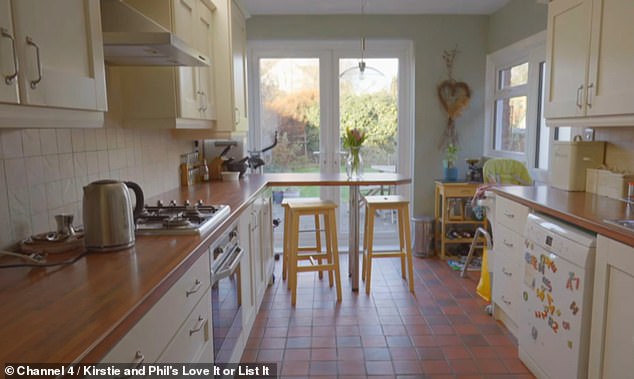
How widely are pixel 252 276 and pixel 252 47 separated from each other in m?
2.76

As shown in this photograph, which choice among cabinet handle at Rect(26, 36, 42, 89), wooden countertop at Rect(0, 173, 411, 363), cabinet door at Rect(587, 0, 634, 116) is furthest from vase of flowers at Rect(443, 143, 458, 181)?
cabinet handle at Rect(26, 36, 42, 89)

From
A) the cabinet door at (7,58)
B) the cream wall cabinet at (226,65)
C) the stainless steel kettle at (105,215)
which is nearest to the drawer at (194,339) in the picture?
the stainless steel kettle at (105,215)

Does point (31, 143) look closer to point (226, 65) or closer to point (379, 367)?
point (226, 65)

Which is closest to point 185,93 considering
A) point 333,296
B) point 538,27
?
point 333,296

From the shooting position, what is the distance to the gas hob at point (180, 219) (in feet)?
5.73

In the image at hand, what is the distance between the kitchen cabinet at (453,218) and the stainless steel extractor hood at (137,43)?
2907 millimetres

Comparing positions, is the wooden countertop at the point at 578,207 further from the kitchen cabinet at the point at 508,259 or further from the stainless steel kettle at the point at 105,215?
the stainless steel kettle at the point at 105,215

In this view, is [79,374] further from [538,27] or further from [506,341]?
[538,27]

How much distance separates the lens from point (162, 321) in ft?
4.03

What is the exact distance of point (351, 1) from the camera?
13.0 feet

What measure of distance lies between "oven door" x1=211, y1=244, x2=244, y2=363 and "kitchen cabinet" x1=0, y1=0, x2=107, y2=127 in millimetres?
814

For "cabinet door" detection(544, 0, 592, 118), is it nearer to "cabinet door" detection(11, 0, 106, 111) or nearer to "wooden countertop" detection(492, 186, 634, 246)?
"wooden countertop" detection(492, 186, 634, 246)

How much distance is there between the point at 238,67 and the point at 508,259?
2449 millimetres

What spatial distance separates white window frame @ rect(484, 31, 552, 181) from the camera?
3695 mm
